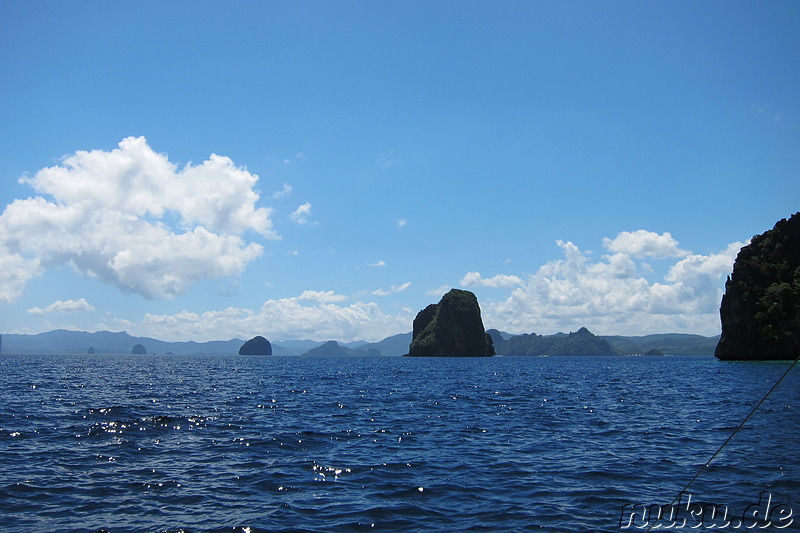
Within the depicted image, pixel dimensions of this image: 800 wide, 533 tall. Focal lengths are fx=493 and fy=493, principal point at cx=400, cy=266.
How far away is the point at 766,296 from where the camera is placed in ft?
434

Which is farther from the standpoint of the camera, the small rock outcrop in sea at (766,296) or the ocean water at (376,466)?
the small rock outcrop in sea at (766,296)

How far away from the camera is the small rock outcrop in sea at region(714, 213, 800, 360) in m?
126

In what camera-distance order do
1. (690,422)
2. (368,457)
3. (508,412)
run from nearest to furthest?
1. (368,457)
2. (690,422)
3. (508,412)

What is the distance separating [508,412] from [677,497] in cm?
1891

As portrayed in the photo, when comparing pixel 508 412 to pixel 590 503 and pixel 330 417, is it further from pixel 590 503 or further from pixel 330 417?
pixel 590 503

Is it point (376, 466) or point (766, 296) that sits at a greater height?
point (766, 296)

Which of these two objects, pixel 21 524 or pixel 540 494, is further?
pixel 540 494

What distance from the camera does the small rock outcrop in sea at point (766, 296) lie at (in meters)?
126

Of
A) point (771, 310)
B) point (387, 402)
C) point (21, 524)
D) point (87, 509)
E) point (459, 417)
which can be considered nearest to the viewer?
point (21, 524)

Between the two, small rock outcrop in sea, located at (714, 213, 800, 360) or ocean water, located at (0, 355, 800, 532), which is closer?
ocean water, located at (0, 355, 800, 532)

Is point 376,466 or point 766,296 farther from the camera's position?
point 766,296

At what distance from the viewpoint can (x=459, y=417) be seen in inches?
1237

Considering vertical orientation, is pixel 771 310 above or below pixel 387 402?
above

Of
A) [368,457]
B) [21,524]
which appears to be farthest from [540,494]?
[21,524]
